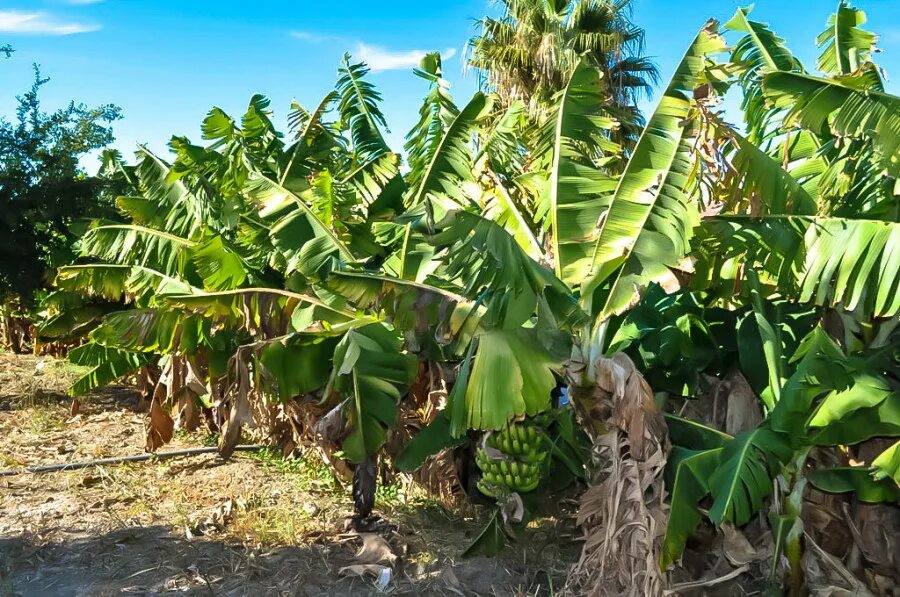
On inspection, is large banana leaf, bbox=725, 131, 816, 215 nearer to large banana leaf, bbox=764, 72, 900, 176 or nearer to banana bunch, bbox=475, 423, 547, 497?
large banana leaf, bbox=764, 72, 900, 176

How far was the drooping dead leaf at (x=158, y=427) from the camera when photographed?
866 cm

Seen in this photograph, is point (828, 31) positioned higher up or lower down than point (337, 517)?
higher up

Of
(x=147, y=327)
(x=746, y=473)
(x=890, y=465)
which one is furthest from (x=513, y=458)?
(x=147, y=327)

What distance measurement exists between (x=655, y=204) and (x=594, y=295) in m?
0.79

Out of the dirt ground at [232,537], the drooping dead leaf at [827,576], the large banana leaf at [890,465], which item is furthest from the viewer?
the dirt ground at [232,537]

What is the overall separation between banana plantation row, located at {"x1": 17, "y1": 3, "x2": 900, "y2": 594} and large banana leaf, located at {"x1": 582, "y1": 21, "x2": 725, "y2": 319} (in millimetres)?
17

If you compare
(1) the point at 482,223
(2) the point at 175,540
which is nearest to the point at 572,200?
(1) the point at 482,223

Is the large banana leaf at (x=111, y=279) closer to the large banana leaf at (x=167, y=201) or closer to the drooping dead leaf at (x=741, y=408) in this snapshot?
the large banana leaf at (x=167, y=201)

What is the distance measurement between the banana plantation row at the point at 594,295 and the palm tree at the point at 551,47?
1138 cm

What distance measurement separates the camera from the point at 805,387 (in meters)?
4.42

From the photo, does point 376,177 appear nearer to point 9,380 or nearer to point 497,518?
point 497,518

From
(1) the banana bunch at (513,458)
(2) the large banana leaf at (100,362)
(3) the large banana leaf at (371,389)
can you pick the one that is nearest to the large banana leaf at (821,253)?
(1) the banana bunch at (513,458)

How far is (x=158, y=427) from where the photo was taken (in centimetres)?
866

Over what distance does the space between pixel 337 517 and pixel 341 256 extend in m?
2.50
